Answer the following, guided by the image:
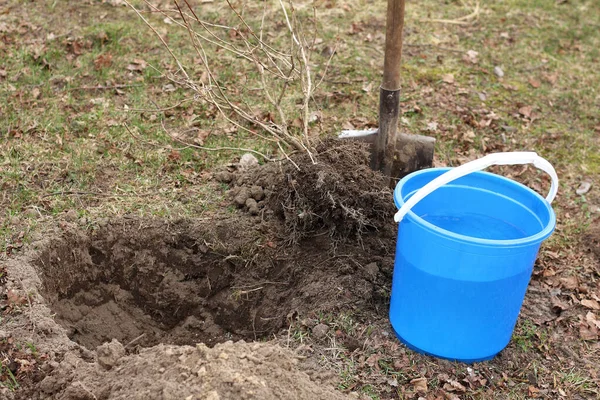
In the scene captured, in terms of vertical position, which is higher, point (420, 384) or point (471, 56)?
point (471, 56)

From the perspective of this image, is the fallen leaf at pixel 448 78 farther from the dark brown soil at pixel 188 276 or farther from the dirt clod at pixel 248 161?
the dark brown soil at pixel 188 276

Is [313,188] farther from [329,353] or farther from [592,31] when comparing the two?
[592,31]

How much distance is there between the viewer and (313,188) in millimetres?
3408

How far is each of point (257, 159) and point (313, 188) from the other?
0.90 m

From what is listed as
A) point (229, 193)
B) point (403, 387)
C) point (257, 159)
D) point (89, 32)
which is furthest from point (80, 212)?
point (89, 32)

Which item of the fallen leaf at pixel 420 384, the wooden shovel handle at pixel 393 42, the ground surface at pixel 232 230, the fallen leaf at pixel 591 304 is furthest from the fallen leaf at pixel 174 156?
the fallen leaf at pixel 591 304

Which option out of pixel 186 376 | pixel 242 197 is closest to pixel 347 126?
pixel 242 197

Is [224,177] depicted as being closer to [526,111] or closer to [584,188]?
[584,188]

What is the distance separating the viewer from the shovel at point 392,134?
354 centimetres

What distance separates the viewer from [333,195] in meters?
3.37

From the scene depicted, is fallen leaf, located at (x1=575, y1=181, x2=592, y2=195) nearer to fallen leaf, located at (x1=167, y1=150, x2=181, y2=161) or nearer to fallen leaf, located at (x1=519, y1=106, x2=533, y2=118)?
fallen leaf, located at (x1=519, y1=106, x2=533, y2=118)

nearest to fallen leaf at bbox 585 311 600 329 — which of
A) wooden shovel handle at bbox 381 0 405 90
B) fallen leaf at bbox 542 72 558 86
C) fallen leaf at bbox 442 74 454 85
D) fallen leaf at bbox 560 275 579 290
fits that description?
fallen leaf at bbox 560 275 579 290

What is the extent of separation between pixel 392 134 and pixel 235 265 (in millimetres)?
1183

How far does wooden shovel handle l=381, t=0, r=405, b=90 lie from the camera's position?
11.4ft
